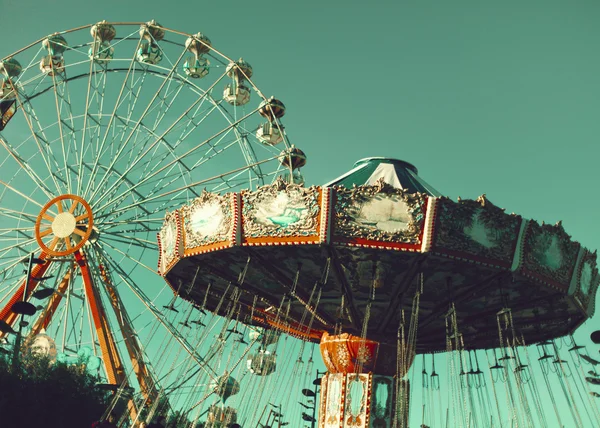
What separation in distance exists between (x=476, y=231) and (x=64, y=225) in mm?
12936

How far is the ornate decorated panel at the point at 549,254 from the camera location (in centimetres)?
1126

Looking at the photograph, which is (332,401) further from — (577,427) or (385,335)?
(577,427)

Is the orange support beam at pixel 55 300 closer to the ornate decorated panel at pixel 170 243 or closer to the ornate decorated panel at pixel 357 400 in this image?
the ornate decorated panel at pixel 170 243

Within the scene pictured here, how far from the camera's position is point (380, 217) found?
10609 millimetres

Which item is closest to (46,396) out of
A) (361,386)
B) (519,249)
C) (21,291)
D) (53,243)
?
(21,291)

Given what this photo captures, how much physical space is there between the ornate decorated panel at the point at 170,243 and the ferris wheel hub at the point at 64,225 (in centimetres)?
647

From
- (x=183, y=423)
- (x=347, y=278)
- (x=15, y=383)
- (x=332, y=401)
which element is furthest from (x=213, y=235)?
(x=183, y=423)

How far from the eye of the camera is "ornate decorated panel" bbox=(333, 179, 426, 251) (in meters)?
10.6

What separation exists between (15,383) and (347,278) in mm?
12483

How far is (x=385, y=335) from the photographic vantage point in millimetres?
13719

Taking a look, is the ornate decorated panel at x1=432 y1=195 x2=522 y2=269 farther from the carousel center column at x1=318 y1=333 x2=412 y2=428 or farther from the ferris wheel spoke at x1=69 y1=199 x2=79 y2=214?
the ferris wheel spoke at x1=69 y1=199 x2=79 y2=214

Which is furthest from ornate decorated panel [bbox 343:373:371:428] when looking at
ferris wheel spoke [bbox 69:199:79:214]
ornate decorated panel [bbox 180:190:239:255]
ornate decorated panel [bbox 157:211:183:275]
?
ferris wheel spoke [bbox 69:199:79:214]

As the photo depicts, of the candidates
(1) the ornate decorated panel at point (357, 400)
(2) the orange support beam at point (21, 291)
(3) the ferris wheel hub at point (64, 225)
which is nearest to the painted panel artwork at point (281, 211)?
(1) the ornate decorated panel at point (357, 400)

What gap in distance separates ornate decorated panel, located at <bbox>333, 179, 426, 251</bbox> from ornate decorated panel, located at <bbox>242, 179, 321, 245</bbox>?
421 millimetres
